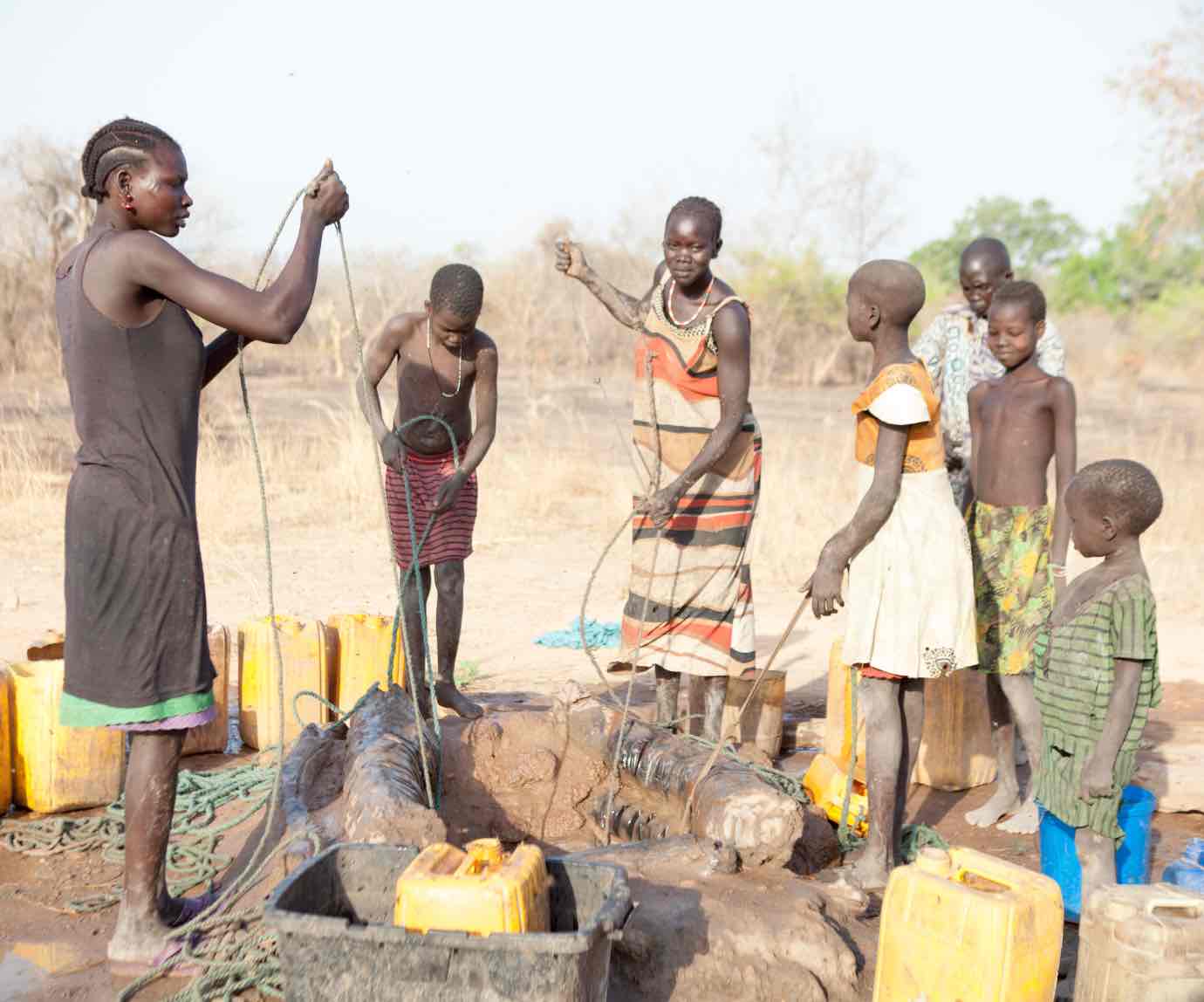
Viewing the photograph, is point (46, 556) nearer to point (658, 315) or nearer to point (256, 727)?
point (256, 727)

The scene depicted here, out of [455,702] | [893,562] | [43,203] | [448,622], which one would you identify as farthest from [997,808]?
[43,203]

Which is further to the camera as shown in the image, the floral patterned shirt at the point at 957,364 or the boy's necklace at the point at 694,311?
the floral patterned shirt at the point at 957,364

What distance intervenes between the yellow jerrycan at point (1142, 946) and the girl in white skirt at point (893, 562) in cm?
86

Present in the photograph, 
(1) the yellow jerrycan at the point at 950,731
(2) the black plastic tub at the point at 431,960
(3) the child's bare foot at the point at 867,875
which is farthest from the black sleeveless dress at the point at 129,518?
(1) the yellow jerrycan at the point at 950,731

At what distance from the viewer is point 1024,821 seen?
4.25m

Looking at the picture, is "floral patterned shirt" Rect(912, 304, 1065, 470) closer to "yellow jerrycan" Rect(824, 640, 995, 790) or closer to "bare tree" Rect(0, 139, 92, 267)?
"yellow jerrycan" Rect(824, 640, 995, 790)

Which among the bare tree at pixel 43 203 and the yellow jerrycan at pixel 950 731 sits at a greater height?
the bare tree at pixel 43 203

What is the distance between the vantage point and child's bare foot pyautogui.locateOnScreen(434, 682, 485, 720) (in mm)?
4637

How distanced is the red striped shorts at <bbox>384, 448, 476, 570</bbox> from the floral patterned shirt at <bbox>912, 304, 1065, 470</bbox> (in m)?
2.01

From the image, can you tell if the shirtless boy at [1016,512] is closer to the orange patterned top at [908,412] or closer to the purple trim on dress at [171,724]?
the orange patterned top at [908,412]

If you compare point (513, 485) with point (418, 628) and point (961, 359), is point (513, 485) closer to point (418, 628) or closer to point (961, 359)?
point (418, 628)

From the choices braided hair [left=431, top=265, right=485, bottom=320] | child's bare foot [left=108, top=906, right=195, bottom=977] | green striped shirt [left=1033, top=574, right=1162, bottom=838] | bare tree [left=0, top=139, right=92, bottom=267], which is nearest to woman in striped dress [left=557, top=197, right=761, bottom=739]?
braided hair [left=431, top=265, right=485, bottom=320]

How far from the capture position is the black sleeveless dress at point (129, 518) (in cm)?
285

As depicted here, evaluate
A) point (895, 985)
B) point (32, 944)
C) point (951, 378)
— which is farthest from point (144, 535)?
point (951, 378)
